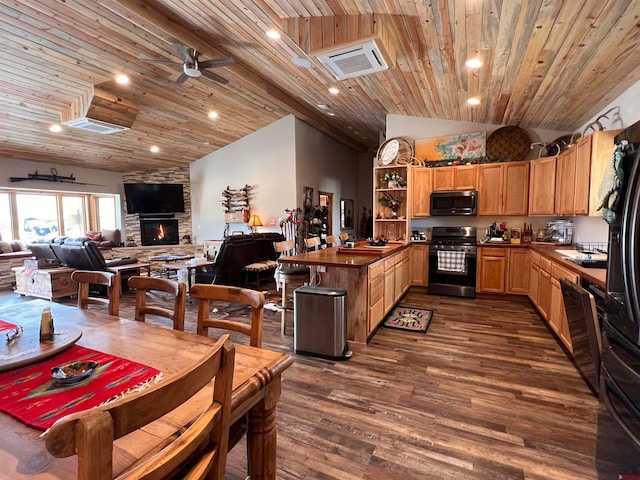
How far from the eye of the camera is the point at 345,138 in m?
9.66

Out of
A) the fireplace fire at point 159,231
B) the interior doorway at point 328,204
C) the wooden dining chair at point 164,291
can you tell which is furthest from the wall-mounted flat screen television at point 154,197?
the wooden dining chair at point 164,291

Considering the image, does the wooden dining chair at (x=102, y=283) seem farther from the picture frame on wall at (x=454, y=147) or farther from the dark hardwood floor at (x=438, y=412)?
the picture frame on wall at (x=454, y=147)

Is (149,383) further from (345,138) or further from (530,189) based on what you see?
(345,138)

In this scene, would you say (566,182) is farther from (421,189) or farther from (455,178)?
(421,189)

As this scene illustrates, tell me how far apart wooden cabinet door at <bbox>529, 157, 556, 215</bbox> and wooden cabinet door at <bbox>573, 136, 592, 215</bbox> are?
2.95 ft

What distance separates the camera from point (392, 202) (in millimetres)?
5691

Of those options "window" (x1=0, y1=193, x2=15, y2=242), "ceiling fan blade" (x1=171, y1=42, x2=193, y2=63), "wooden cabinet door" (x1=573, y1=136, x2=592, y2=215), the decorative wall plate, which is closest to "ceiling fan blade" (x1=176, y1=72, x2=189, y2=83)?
"ceiling fan blade" (x1=171, y1=42, x2=193, y2=63)

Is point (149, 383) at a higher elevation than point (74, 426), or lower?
lower

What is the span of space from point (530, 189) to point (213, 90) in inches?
214

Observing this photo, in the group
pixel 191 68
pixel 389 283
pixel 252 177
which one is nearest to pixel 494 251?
pixel 389 283

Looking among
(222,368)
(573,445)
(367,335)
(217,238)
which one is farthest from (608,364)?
(217,238)

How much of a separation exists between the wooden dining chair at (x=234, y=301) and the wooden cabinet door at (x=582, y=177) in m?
3.49

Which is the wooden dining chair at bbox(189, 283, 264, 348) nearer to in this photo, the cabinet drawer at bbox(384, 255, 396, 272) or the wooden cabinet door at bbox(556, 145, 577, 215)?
the cabinet drawer at bbox(384, 255, 396, 272)

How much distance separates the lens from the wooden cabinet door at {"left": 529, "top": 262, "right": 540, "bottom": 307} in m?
4.19
